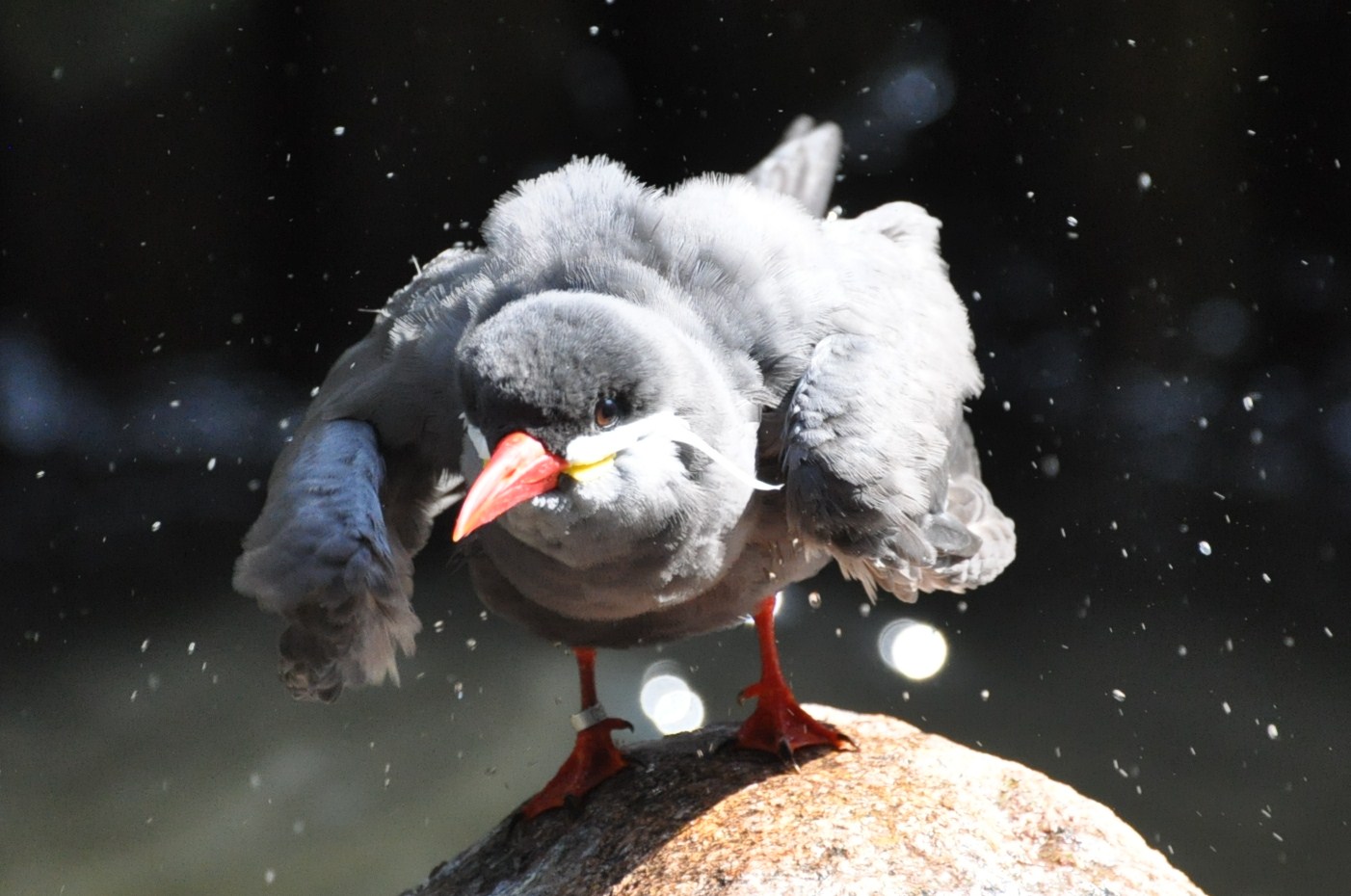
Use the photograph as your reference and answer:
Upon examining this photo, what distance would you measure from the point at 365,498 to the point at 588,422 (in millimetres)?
673

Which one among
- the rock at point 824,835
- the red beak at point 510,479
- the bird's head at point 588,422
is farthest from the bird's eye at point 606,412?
the rock at point 824,835

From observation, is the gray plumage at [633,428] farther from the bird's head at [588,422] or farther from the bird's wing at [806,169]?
the bird's wing at [806,169]

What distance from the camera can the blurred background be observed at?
579 centimetres

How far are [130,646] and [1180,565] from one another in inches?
208

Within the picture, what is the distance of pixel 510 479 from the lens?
8.89 feet

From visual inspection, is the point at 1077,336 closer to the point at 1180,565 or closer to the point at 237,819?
the point at 1180,565

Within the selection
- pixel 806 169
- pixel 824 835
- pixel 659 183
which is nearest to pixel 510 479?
pixel 824 835

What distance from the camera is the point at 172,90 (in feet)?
22.9

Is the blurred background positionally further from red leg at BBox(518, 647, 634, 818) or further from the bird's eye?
the bird's eye

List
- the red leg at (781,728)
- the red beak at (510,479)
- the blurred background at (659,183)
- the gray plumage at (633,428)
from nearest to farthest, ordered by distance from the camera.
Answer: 1. the red beak at (510,479)
2. the gray plumage at (633,428)
3. the red leg at (781,728)
4. the blurred background at (659,183)

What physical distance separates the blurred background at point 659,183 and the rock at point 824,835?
207 centimetres

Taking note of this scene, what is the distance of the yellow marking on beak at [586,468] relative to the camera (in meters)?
2.83

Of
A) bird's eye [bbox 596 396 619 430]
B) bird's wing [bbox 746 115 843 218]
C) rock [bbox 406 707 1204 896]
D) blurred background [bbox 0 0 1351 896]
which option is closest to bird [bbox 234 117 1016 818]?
bird's eye [bbox 596 396 619 430]

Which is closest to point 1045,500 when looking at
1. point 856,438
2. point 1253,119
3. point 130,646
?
point 1253,119
